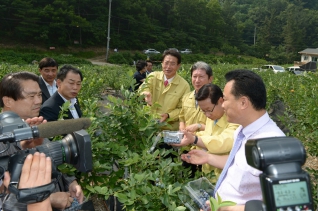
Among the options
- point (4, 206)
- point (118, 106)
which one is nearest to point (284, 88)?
point (118, 106)

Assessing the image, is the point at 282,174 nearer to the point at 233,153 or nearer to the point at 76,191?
the point at 233,153

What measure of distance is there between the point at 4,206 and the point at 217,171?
5.11 ft

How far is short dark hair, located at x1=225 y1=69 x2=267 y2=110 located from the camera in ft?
5.96

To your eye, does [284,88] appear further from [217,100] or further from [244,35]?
[244,35]

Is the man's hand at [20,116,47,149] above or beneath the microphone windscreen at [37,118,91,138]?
beneath

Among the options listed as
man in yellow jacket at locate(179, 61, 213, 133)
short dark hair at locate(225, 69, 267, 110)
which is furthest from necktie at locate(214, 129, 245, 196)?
man in yellow jacket at locate(179, 61, 213, 133)

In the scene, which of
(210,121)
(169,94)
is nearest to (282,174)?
(210,121)

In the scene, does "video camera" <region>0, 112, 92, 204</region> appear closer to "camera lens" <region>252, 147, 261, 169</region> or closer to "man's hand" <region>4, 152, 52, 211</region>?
"man's hand" <region>4, 152, 52, 211</region>

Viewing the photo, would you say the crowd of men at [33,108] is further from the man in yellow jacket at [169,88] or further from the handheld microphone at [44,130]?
the man in yellow jacket at [169,88]

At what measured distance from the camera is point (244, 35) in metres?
76.4

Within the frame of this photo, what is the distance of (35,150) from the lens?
1.44m

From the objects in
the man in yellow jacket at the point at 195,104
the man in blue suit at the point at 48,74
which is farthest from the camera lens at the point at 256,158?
the man in blue suit at the point at 48,74

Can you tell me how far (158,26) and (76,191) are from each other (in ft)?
177

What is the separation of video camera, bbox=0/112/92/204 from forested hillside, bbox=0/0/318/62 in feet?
127
